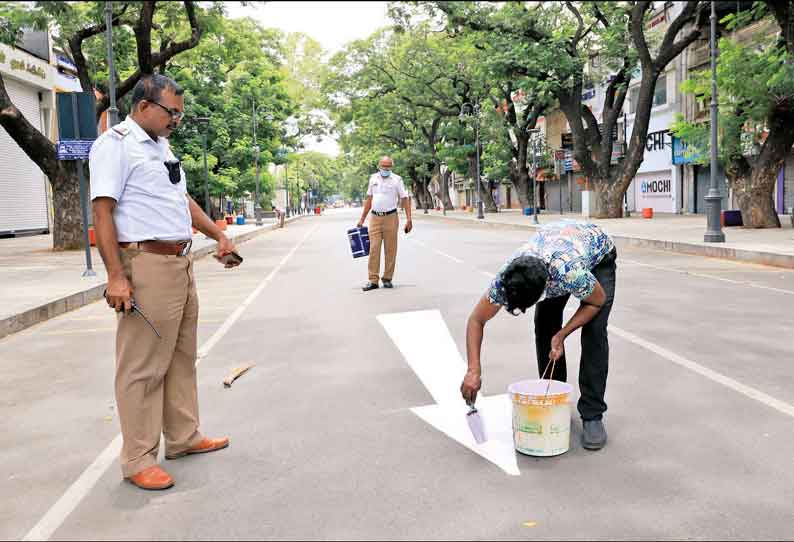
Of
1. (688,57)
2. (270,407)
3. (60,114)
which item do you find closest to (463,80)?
(688,57)

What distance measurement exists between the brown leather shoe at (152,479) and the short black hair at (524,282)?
1.87 m

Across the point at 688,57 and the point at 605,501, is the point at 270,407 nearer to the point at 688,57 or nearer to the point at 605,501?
the point at 605,501

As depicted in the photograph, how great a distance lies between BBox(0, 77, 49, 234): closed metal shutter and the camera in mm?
30484

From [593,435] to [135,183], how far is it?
274cm

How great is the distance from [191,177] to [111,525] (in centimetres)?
→ 3600

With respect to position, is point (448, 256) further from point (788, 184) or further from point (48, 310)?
point (788, 184)

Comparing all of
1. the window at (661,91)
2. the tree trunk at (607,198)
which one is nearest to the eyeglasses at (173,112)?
the tree trunk at (607,198)

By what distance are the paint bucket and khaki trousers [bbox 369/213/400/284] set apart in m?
7.51

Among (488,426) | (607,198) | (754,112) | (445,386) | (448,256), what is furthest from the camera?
(607,198)

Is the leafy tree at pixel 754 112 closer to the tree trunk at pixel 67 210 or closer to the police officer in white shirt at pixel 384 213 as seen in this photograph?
the police officer in white shirt at pixel 384 213

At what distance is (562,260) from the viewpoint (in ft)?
12.5

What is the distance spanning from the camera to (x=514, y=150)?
45.4 metres

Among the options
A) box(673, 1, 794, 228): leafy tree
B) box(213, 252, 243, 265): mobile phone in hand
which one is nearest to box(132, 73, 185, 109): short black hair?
box(213, 252, 243, 265): mobile phone in hand

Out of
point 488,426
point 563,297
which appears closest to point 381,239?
point 488,426
